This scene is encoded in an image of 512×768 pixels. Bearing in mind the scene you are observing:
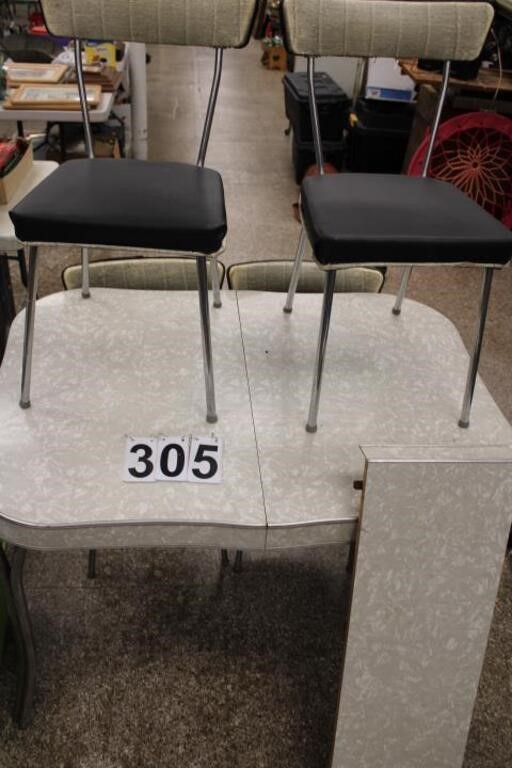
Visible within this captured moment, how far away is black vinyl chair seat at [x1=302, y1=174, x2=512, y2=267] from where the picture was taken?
3.18 feet

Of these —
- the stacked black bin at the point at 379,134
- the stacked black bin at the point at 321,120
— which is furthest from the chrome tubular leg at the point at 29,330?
the stacked black bin at the point at 379,134

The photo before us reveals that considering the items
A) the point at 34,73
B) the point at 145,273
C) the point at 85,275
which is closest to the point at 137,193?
the point at 85,275

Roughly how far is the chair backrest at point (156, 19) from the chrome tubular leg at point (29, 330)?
501mm

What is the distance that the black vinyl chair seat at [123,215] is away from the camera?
962 millimetres

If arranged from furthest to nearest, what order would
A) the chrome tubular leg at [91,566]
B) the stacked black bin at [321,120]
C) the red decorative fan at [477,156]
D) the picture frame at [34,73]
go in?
1. the stacked black bin at [321,120]
2. the red decorative fan at [477,156]
3. the picture frame at [34,73]
4. the chrome tubular leg at [91,566]

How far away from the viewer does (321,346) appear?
1.05m

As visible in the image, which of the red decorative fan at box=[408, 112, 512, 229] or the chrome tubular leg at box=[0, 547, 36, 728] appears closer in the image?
the chrome tubular leg at box=[0, 547, 36, 728]

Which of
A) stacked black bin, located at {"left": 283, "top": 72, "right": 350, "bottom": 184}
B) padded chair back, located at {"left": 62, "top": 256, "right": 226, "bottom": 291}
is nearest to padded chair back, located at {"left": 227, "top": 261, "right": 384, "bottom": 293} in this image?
padded chair back, located at {"left": 62, "top": 256, "right": 226, "bottom": 291}


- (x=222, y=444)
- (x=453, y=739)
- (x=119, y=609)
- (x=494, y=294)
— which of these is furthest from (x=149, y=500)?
(x=494, y=294)

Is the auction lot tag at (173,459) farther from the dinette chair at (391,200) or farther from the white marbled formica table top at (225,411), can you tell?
the dinette chair at (391,200)

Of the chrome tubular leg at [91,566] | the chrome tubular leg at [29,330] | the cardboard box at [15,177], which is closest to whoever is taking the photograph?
the chrome tubular leg at [29,330]

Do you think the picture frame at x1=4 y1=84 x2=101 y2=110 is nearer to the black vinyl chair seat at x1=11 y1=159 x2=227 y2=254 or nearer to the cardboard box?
the cardboard box

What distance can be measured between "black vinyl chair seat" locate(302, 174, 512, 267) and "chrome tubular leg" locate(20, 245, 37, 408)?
0.43 metres

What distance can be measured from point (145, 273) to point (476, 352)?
2.68 feet
